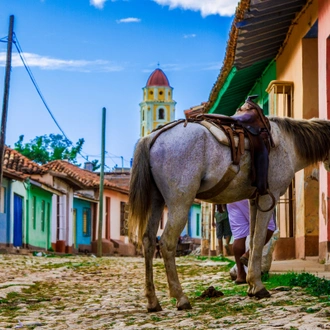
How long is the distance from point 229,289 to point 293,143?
5.60 ft

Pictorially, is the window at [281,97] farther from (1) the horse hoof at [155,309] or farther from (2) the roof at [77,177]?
(2) the roof at [77,177]

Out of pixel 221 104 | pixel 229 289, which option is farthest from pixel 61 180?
pixel 229 289

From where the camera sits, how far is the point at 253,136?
25.0 feet

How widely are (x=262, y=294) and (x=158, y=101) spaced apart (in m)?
99.9

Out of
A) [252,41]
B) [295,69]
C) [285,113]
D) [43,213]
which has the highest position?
[252,41]

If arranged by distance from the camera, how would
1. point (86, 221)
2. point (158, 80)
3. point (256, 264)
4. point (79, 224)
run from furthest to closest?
1. point (158, 80)
2. point (86, 221)
3. point (79, 224)
4. point (256, 264)

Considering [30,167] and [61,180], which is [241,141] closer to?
[30,167]

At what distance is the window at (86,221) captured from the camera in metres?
47.2

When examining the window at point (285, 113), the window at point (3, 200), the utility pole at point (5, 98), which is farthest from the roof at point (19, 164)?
the window at point (285, 113)

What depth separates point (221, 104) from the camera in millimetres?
20562

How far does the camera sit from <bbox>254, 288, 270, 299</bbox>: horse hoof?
749cm

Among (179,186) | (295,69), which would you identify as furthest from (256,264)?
(295,69)

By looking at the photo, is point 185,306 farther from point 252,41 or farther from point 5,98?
point 5,98

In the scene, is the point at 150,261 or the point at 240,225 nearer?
the point at 150,261
